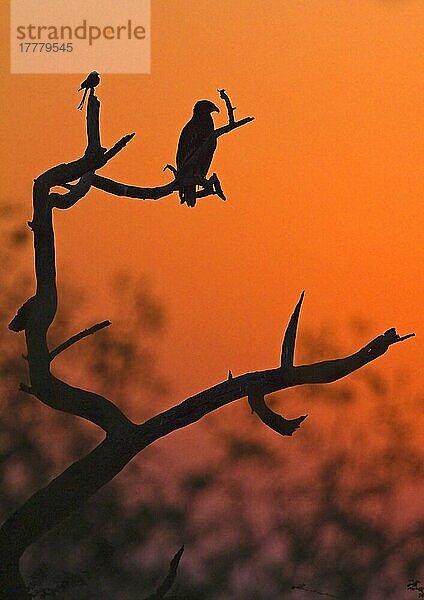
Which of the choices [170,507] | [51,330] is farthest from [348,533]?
[51,330]

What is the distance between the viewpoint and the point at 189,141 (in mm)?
5750

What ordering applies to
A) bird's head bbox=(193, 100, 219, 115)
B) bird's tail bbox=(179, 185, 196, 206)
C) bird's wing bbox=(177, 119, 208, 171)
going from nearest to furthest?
bird's tail bbox=(179, 185, 196, 206)
bird's wing bbox=(177, 119, 208, 171)
bird's head bbox=(193, 100, 219, 115)

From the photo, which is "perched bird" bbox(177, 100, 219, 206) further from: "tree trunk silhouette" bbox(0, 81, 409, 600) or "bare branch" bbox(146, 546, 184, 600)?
"bare branch" bbox(146, 546, 184, 600)

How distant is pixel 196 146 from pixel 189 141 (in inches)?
3.2

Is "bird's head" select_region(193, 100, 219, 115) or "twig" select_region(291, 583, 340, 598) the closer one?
"bird's head" select_region(193, 100, 219, 115)

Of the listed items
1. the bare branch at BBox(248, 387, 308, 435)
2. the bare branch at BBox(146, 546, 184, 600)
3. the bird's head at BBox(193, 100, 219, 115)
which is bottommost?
the bare branch at BBox(146, 546, 184, 600)

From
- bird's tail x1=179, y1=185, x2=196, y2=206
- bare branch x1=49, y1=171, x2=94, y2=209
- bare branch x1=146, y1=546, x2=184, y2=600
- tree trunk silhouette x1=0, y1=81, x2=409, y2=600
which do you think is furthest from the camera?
bird's tail x1=179, y1=185, x2=196, y2=206

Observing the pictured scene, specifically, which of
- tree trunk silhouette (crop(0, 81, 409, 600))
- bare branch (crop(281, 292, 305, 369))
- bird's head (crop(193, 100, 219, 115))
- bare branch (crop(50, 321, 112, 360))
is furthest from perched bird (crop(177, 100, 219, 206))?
bare branch (crop(281, 292, 305, 369))

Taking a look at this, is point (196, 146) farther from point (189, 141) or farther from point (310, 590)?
point (310, 590)

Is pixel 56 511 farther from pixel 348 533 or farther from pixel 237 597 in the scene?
pixel 348 533

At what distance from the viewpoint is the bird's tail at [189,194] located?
5.48 metres

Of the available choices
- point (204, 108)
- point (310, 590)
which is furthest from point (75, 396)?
point (310, 590)

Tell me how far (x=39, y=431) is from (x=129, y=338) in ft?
2.33

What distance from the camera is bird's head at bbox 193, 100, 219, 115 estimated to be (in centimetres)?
579
